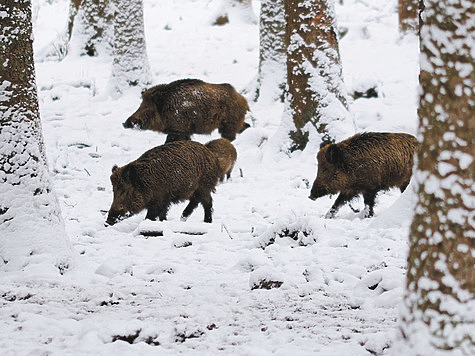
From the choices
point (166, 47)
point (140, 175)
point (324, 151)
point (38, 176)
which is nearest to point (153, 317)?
point (38, 176)

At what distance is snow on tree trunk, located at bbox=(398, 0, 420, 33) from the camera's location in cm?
1557

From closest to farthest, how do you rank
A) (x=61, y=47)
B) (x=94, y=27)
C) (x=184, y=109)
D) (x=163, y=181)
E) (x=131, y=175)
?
(x=131, y=175)
(x=163, y=181)
(x=184, y=109)
(x=94, y=27)
(x=61, y=47)

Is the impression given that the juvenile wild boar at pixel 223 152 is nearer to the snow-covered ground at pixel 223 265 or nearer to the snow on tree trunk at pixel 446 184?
the snow-covered ground at pixel 223 265

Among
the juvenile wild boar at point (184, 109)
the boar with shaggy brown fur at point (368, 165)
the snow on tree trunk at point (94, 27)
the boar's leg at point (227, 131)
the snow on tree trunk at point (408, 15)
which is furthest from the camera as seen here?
the snow on tree trunk at point (94, 27)

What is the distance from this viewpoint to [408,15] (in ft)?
52.1

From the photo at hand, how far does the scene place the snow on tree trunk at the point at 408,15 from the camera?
51.1 feet

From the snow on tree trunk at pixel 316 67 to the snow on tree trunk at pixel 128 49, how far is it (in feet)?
15.0

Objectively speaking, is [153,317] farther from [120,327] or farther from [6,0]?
[6,0]

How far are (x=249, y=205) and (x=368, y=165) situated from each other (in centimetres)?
163

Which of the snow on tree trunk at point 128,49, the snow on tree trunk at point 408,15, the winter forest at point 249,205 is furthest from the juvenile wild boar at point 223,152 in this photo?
the snow on tree trunk at point 408,15

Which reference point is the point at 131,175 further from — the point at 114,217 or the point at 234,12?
the point at 234,12

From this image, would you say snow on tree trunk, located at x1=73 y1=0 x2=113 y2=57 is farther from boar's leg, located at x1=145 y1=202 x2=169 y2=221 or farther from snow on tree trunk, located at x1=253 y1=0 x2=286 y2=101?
boar's leg, located at x1=145 y1=202 x2=169 y2=221

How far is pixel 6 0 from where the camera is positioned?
4.48 metres

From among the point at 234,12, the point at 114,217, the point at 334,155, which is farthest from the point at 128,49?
the point at 234,12
